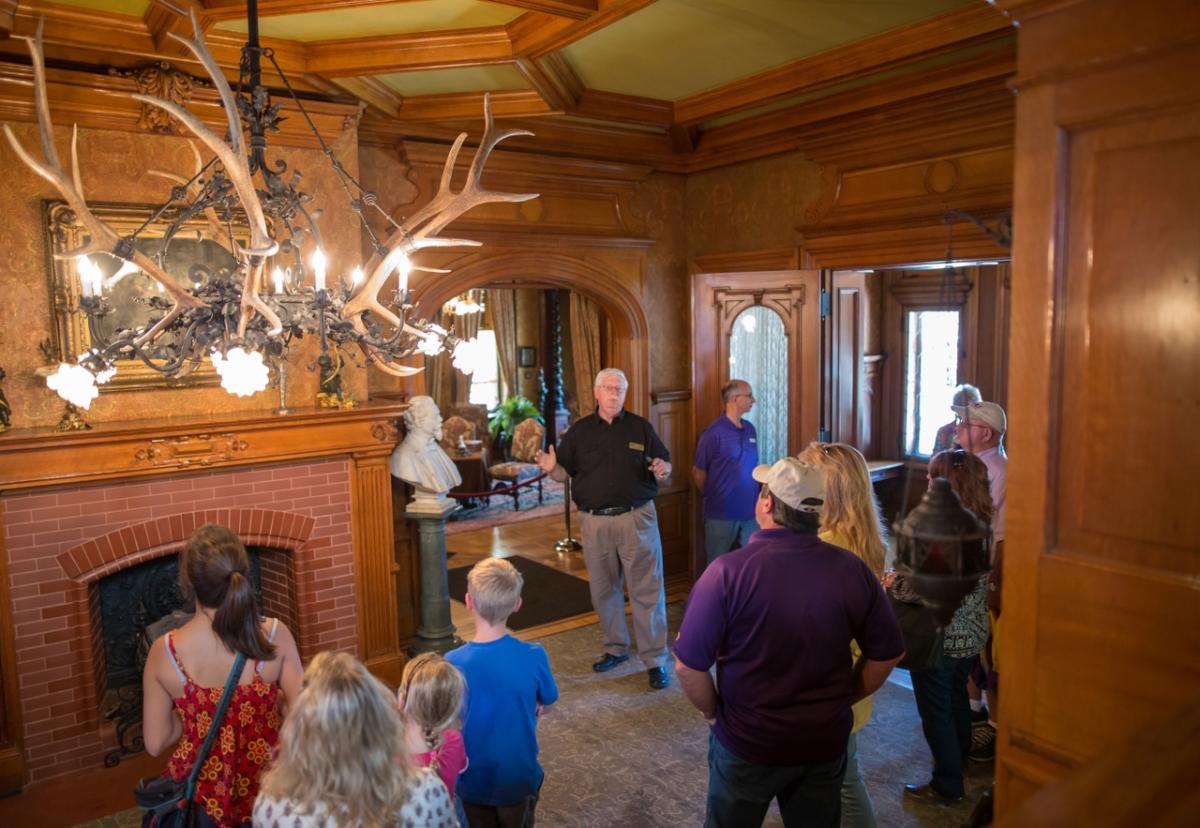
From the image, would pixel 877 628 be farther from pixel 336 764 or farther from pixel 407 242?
pixel 407 242

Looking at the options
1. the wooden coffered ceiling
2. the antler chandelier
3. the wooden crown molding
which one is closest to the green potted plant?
the wooden coffered ceiling

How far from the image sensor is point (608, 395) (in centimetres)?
474

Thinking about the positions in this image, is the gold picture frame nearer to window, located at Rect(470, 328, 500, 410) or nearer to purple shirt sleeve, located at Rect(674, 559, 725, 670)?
purple shirt sleeve, located at Rect(674, 559, 725, 670)

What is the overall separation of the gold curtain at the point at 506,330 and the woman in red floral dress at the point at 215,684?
402 inches

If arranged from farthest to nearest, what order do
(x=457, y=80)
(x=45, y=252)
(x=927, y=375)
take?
1. (x=927, y=375)
2. (x=457, y=80)
3. (x=45, y=252)

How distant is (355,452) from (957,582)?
3.75 m

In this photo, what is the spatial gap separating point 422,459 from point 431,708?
2.94 metres

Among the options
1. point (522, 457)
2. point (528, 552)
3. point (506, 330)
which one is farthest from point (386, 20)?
point (506, 330)

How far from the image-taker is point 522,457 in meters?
9.92

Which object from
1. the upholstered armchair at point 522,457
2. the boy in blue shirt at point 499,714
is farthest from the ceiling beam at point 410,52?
the upholstered armchair at point 522,457

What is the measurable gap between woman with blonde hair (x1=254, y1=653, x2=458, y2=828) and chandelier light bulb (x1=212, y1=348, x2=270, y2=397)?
919 millimetres

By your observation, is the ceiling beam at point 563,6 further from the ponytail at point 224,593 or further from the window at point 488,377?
the window at point 488,377

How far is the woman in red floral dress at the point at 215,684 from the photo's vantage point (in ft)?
7.29

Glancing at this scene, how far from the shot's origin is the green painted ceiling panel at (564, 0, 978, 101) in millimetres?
3627
